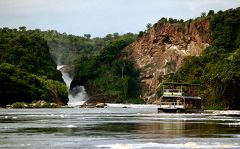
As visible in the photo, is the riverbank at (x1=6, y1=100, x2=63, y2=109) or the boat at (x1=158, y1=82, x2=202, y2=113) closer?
the boat at (x1=158, y1=82, x2=202, y2=113)

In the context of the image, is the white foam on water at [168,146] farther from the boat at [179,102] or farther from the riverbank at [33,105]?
the riverbank at [33,105]

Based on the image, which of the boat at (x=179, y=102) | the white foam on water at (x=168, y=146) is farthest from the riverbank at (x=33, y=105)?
the white foam on water at (x=168, y=146)

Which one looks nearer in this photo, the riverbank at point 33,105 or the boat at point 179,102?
the boat at point 179,102

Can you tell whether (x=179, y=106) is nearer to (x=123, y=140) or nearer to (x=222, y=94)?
(x=222, y=94)

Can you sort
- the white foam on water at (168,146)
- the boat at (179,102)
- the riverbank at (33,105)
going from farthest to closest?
the riverbank at (33,105) < the boat at (179,102) < the white foam on water at (168,146)

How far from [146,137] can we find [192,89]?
131524 millimetres

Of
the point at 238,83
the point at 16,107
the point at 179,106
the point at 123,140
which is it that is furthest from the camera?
the point at 16,107

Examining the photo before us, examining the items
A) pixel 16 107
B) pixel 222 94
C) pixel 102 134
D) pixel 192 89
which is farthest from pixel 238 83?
pixel 102 134

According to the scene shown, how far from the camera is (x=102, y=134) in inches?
2359

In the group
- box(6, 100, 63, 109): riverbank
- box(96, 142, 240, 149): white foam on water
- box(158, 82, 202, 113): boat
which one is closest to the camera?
box(96, 142, 240, 149): white foam on water

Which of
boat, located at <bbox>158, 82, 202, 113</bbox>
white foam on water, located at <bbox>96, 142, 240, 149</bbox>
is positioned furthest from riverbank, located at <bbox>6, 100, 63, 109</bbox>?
white foam on water, located at <bbox>96, 142, 240, 149</bbox>

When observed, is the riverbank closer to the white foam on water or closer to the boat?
the boat

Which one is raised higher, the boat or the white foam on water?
the boat

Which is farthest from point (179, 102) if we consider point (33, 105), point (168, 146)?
point (168, 146)
